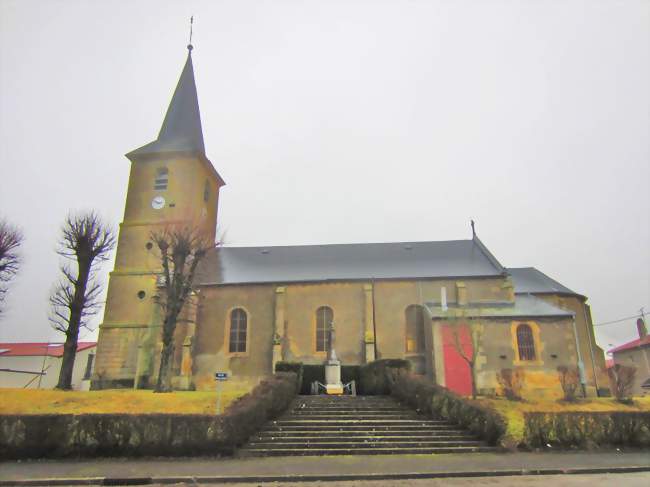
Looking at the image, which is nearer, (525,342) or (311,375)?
(311,375)

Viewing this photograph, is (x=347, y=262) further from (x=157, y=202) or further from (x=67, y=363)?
(x=67, y=363)

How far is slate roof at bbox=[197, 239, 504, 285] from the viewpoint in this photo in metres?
29.4

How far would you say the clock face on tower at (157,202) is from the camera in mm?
31719

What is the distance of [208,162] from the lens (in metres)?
33.8

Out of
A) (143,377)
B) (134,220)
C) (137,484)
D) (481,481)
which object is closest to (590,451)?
(481,481)

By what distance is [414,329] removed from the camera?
2791 cm

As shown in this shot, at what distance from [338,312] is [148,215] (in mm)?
14384

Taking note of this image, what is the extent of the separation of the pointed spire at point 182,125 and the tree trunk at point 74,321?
38.2 feet

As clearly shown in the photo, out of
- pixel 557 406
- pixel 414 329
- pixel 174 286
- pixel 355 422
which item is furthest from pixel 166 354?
pixel 557 406

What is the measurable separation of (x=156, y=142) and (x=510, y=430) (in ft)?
98.0

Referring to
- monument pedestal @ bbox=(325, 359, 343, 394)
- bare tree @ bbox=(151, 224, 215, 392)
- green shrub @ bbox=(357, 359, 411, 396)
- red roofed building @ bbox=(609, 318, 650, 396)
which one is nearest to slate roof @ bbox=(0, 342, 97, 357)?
bare tree @ bbox=(151, 224, 215, 392)

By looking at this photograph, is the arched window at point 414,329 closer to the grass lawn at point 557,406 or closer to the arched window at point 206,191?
the grass lawn at point 557,406

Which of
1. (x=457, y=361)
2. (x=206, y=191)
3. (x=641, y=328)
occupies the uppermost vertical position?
(x=206, y=191)

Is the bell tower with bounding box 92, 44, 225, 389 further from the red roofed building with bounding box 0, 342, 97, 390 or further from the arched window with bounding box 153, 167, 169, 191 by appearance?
the red roofed building with bounding box 0, 342, 97, 390
